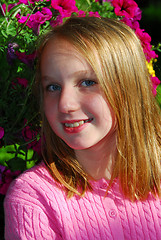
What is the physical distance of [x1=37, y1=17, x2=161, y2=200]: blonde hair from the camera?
147cm

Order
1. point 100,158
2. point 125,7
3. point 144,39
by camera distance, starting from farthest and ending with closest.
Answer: point 144,39
point 125,7
point 100,158

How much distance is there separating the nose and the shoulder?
0.32 meters

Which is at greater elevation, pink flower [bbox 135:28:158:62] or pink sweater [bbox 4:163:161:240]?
pink flower [bbox 135:28:158:62]

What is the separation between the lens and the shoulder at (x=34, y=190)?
4.88 feet

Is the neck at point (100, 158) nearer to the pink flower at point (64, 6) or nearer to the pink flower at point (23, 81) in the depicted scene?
the pink flower at point (23, 81)

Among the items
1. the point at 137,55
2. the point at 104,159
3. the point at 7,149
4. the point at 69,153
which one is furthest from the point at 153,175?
the point at 7,149

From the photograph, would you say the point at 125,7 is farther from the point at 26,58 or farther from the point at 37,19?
the point at 26,58

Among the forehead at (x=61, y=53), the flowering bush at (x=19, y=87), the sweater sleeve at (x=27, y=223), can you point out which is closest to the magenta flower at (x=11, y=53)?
the flowering bush at (x=19, y=87)

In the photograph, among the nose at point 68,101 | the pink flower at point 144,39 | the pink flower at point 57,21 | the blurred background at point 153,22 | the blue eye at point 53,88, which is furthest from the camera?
the blurred background at point 153,22

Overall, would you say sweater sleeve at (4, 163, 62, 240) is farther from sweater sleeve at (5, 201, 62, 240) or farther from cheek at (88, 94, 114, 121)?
cheek at (88, 94, 114, 121)

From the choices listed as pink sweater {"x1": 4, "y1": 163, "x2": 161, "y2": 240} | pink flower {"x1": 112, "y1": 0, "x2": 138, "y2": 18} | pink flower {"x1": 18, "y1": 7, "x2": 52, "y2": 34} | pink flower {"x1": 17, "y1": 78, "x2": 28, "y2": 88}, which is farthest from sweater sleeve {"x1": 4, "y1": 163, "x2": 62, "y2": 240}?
pink flower {"x1": 112, "y1": 0, "x2": 138, "y2": 18}

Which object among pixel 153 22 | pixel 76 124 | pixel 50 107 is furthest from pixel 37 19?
pixel 153 22

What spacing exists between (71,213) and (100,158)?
0.85 feet

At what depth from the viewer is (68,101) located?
141cm
